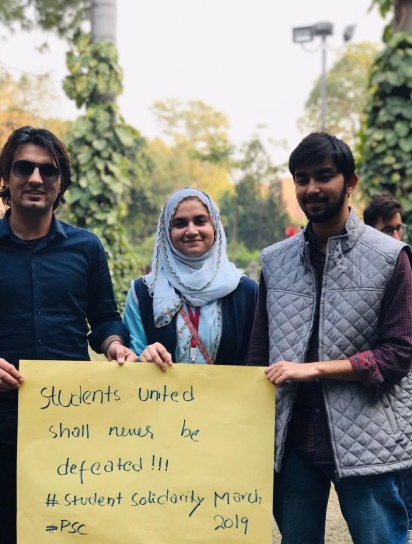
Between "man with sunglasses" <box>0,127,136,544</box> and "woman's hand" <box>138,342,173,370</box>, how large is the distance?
84mm

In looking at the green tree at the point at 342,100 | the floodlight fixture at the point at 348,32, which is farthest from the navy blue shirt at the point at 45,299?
the green tree at the point at 342,100

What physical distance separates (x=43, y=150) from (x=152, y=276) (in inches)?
24.8

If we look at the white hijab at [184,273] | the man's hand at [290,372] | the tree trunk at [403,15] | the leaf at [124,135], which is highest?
the tree trunk at [403,15]

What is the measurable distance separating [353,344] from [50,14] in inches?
291

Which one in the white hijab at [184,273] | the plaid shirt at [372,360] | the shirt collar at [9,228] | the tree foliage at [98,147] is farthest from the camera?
the tree foliage at [98,147]

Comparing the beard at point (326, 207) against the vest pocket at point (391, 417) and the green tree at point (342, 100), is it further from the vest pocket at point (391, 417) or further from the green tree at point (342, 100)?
the green tree at point (342, 100)

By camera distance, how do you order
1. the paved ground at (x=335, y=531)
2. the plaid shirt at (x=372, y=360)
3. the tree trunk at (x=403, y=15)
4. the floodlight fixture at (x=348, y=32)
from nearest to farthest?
the plaid shirt at (x=372, y=360) < the paved ground at (x=335, y=531) < the tree trunk at (x=403, y=15) < the floodlight fixture at (x=348, y=32)

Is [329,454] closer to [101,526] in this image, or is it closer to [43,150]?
[101,526]

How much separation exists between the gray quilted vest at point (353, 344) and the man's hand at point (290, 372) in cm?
6

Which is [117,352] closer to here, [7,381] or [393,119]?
[7,381]

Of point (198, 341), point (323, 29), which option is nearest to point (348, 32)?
point (323, 29)

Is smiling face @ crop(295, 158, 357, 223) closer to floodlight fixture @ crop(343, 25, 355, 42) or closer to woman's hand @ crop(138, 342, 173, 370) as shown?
woman's hand @ crop(138, 342, 173, 370)

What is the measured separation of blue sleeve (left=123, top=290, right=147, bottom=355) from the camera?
2521 millimetres

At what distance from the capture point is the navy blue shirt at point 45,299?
92.1 inches
